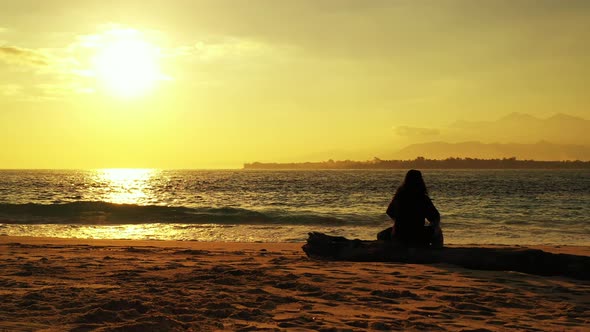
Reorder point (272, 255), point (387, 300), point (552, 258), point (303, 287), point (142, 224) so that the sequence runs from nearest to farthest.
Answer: point (387, 300), point (303, 287), point (552, 258), point (272, 255), point (142, 224)

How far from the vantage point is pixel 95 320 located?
18.4ft

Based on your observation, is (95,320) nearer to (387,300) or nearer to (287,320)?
(287,320)

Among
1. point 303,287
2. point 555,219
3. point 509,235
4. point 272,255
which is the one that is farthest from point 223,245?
point 555,219

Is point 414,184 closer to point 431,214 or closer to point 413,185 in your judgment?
point 413,185

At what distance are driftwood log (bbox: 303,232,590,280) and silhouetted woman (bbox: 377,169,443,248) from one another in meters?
0.23

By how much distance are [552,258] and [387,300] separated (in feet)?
12.2

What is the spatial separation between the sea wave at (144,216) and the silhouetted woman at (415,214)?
1390cm

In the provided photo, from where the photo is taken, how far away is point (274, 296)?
6.94 m

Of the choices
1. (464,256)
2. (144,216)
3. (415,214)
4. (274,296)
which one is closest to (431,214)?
(415,214)

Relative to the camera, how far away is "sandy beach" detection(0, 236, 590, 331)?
5633mm

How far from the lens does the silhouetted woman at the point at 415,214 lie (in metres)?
9.84

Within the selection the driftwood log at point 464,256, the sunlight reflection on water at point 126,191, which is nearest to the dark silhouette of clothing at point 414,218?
the driftwood log at point 464,256

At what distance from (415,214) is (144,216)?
19912 mm

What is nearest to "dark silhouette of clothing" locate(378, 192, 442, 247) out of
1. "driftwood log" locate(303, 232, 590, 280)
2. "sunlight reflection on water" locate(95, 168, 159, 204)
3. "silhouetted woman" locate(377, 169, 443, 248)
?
"silhouetted woman" locate(377, 169, 443, 248)
